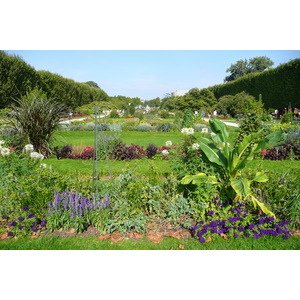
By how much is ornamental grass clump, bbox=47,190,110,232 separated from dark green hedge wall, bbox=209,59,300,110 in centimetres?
2496

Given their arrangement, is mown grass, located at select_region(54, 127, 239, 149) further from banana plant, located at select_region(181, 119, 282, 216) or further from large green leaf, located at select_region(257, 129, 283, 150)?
large green leaf, located at select_region(257, 129, 283, 150)

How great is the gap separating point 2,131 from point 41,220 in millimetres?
5004

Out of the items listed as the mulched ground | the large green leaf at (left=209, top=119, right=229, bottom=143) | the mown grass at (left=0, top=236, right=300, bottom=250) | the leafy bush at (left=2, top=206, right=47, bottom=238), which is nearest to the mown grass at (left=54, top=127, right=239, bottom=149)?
the large green leaf at (left=209, top=119, right=229, bottom=143)

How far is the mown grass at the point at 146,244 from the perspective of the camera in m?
2.85

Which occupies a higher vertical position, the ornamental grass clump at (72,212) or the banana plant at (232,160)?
the banana plant at (232,160)

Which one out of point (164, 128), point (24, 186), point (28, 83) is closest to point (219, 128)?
point (24, 186)

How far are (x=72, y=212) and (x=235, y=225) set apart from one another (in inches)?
84.2

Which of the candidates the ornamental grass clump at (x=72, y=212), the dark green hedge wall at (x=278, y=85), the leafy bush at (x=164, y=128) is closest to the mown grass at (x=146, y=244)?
the ornamental grass clump at (x=72, y=212)

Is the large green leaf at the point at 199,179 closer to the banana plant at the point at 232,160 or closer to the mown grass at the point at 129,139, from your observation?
the banana plant at the point at 232,160

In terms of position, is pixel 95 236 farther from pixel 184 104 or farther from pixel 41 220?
pixel 184 104

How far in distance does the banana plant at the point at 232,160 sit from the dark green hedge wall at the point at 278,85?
23182 mm

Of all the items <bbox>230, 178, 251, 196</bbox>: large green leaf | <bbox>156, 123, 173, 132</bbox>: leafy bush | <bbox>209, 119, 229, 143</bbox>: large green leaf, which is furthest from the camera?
<bbox>156, 123, 173, 132</bbox>: leafy bush

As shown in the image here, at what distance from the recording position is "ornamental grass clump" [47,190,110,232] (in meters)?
3.13

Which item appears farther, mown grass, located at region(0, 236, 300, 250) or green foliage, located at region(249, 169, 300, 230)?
green foliage, located at region(249, 169, 300, 230)
